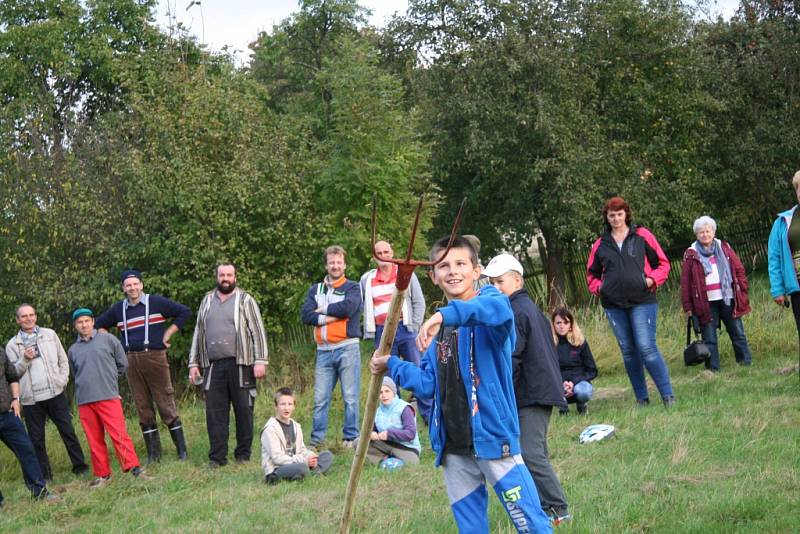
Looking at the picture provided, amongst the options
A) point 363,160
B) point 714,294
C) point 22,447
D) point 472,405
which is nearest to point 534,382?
point 472,405

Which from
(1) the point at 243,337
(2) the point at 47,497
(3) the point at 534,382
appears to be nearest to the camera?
(3) the point at 534,382

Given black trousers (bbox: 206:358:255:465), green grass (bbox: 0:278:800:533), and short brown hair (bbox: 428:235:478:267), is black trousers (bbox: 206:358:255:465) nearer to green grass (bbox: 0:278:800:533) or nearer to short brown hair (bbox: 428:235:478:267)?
green grass (bbox: 0:278:800:533)

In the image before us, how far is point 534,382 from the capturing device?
20.5 ft

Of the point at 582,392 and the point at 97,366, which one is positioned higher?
the point at 97,366

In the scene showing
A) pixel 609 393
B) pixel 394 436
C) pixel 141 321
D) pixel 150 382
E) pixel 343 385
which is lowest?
pixel 609 393

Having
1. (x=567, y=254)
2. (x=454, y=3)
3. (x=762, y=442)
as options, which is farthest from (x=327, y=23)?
(x=762, y=442)

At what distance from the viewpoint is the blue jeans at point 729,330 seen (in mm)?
12891

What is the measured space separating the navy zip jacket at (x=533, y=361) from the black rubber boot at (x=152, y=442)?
19.4ft

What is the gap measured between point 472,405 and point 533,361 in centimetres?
139

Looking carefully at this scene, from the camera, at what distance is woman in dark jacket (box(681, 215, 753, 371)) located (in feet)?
42.3

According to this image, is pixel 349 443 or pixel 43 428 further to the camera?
pixel 43 428

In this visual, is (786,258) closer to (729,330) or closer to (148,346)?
(729,330)

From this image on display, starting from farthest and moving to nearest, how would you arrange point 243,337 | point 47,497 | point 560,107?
point 560,107
point 243,337
point 47,497

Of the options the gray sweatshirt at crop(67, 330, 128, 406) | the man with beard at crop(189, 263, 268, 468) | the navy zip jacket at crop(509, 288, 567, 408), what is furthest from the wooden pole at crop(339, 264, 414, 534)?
the gray sweatshirt at crop(67, 330, 128, 406)
